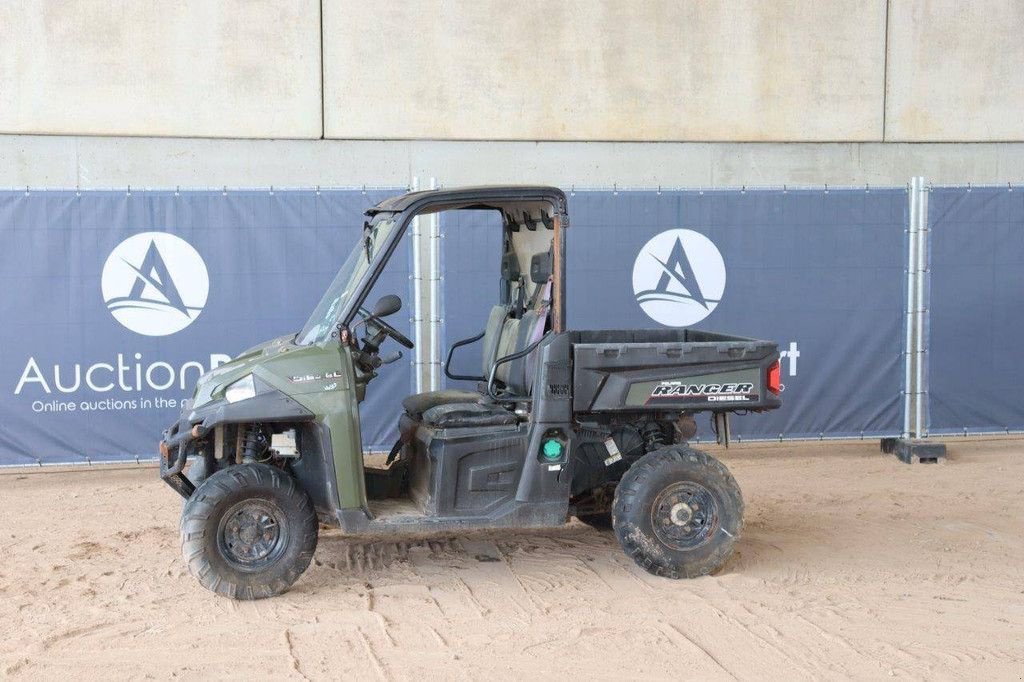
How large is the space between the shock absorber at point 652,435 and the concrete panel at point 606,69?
5.76 m

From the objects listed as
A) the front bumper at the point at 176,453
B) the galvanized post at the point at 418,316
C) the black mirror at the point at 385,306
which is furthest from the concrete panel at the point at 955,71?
the front bumper at the point at 176,453

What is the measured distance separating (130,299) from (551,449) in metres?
4.24

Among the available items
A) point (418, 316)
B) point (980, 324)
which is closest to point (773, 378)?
point (418, 316)

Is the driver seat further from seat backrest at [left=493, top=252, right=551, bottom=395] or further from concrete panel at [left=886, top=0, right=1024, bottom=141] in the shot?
concrete panel at [left=886, top=0, right=1024, bottom=141]

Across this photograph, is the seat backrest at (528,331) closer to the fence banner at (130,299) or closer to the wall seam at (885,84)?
the fence banner at (130,299)

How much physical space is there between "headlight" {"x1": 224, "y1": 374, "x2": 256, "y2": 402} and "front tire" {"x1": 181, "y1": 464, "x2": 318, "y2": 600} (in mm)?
368

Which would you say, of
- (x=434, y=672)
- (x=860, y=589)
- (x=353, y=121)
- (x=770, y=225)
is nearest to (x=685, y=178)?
(x=770, y=225)

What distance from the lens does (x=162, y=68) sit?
35.4 ft

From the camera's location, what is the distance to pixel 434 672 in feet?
15.3

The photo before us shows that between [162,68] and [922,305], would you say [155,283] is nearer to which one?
[162,68]

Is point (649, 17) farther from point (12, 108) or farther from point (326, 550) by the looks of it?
point (326, 550)

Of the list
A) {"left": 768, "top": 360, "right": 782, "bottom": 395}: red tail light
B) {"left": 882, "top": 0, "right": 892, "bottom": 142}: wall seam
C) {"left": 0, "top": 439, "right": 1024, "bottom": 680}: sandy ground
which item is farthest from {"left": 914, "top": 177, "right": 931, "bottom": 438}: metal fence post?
{"left": 768, "top": 360, "right": 782, "bottom": 395}: red tail light

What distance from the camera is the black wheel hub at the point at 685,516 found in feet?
19.4

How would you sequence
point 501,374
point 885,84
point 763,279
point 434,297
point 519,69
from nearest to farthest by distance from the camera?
1. point 501,374
2. point 434,297
3. point 763,279
4. point 519,69
5. point 885,84
